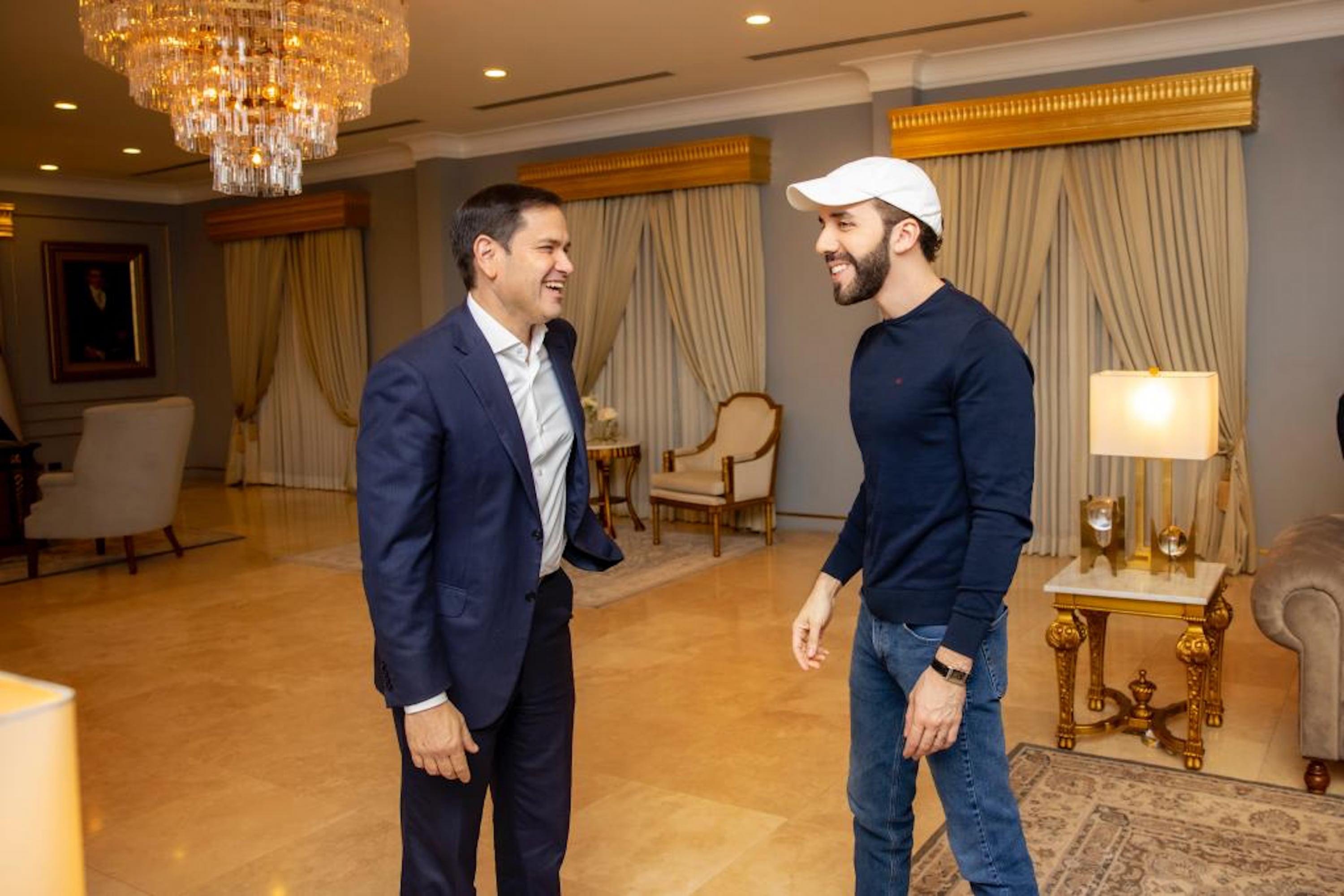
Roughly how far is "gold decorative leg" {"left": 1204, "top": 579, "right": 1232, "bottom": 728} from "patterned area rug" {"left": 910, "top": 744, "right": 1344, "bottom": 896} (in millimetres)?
500

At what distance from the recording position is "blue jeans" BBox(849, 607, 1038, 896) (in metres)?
2.03

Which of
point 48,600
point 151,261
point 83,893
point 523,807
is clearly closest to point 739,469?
point 48,600

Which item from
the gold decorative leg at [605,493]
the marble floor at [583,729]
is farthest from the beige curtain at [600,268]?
the marble floor at [583,729]

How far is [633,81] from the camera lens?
299 inches

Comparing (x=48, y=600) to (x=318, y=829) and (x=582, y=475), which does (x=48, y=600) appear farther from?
(x=582, y=475)

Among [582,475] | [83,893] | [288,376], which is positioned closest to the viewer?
[83,893]

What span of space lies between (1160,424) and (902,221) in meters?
2.21

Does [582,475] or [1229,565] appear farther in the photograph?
[1229,565]

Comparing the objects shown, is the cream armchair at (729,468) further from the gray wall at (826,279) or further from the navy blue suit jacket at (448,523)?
the navy blue suit jacket at (448,523)

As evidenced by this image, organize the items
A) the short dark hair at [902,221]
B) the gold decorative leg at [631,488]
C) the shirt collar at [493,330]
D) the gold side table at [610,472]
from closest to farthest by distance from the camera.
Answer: the short dark hair at [902,221] < the shirt collar at [493,330] < the gold side table at [610,472] < the gold decorative leg at [631,488]

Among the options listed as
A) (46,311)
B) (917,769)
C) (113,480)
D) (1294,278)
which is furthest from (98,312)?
(917,769)

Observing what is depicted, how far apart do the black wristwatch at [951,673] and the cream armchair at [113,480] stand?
637 centimetres

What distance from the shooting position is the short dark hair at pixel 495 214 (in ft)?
6.87

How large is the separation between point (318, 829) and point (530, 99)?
582 cm
